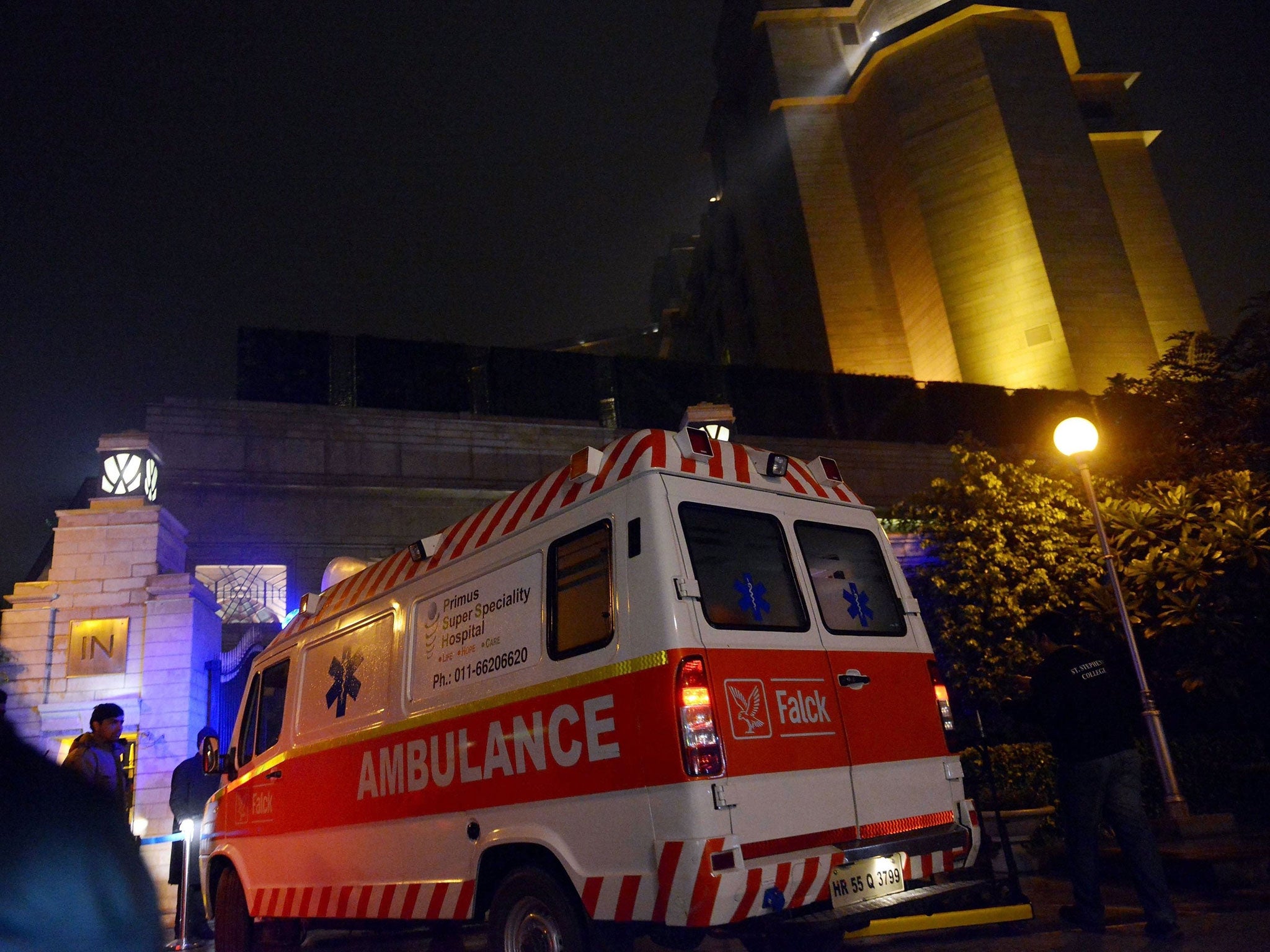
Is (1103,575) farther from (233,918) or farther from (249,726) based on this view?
(233,918)

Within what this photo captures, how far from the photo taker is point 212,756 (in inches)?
277

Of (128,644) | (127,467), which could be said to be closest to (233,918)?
(128,644)

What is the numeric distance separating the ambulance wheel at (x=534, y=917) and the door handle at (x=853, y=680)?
1648mm

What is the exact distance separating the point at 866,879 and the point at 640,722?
132 cm

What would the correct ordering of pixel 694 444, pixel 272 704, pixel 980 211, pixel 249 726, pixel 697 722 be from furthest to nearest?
pixel 980 211 < pixel 249 726 < pixel 272 704 < pixel 694 444 < pixel 697 722

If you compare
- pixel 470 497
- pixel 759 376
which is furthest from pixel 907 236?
pixel 470 497

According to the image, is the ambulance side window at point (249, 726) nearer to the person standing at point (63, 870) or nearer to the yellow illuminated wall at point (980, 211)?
the person standing at point (63, 870)

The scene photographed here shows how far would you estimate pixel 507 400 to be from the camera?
59.7ft

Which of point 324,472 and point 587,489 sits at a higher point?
point 324,472

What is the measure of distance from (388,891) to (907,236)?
31.0 metres

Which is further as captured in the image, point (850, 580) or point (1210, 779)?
point (1210, 779)

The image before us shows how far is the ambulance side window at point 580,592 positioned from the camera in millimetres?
4168

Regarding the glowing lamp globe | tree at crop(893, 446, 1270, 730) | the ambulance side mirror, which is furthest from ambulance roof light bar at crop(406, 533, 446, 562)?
tree at crop(893, 446, 1270, 730)

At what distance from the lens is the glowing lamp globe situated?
9375 millimetres
